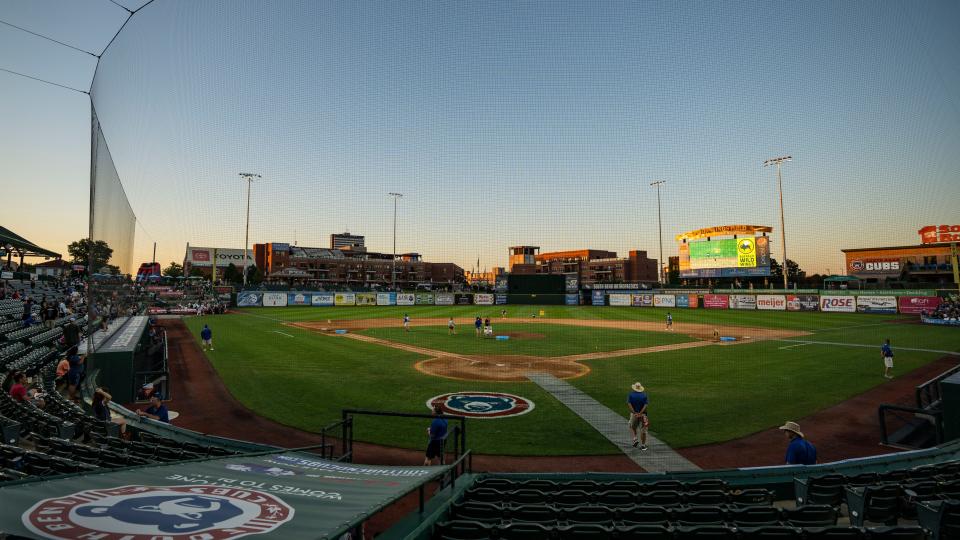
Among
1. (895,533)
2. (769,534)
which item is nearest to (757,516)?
(769,534)

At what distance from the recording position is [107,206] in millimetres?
17188

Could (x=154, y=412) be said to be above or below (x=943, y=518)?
below

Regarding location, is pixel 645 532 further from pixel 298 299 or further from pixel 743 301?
pixel 298 299

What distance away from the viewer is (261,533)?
2.58 metres

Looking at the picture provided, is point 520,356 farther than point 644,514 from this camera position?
Yes

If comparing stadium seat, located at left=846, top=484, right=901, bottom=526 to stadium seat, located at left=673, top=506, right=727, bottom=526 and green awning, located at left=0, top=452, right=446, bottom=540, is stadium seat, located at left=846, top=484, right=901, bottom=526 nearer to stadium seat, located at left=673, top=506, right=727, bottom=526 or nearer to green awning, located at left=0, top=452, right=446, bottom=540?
stadium seat, located at left=673, top=506, right=727, bottom=526

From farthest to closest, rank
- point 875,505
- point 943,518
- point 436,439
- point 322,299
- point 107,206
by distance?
point 322,299 < point 107,206 < point 436,439 < point 875,505 < point 943,518

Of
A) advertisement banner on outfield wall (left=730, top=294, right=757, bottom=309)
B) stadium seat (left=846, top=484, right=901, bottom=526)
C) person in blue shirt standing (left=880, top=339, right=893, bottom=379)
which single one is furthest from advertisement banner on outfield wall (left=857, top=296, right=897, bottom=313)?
stadium seat (left=846, top=484, right=901, bottom=526)

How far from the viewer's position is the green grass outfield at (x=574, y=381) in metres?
13.1

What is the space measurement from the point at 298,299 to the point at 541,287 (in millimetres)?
35017

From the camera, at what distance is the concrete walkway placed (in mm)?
10727

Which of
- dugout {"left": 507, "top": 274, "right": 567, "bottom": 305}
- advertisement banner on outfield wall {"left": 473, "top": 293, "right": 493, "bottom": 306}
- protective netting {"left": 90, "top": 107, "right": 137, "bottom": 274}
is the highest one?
protective netting {"left": 90, "top": 107, "right": 137, "bottom": 274}

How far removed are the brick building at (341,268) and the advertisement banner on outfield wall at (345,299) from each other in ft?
124

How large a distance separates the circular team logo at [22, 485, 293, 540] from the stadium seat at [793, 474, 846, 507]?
736 centimetres
